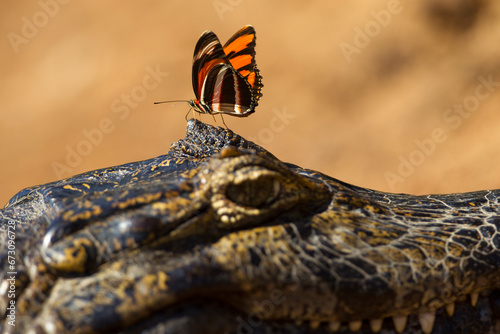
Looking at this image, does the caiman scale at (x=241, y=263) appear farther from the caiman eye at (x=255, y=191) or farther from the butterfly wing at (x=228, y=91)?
the butterfly wing at (x=228, y=91)

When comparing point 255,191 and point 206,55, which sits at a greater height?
point 206,55

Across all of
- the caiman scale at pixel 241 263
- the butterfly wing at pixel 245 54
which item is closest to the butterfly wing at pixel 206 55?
the butterfly wing at pixel 245 54

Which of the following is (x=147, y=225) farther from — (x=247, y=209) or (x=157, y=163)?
(x=157, y=163)

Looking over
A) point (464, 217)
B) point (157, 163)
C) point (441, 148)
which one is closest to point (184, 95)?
point (441, 148)

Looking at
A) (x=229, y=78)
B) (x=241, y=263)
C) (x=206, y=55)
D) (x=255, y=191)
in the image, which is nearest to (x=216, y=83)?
(x=229, y=78)

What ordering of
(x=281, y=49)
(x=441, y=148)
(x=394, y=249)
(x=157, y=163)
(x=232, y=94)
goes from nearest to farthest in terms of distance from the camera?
(x=394, y=249)
(x=157, y=163)
(x=232, y=94)
(x=441, y=148)
(x=281, y=49)

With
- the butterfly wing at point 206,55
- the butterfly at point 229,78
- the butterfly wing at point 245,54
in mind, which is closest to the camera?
the butterfly wing at point 206,55

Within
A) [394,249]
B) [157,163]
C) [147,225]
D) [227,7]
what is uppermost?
[227,7]

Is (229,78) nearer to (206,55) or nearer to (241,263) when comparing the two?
(206,55)
